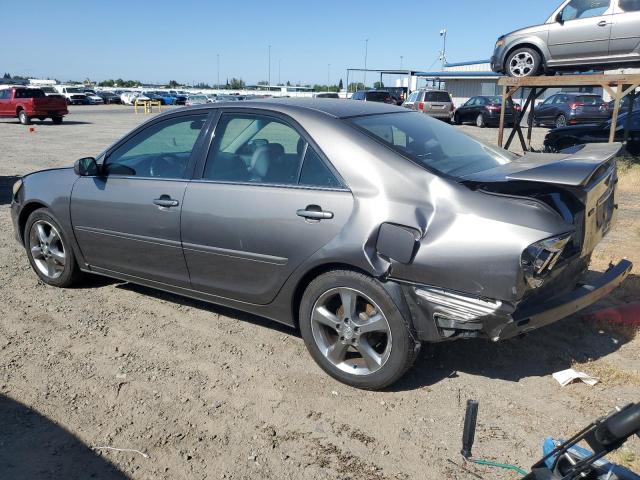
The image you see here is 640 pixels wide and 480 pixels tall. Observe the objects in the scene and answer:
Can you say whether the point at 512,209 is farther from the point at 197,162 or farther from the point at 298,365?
the point at 197,162

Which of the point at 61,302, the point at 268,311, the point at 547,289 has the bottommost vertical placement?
the point at 61,302

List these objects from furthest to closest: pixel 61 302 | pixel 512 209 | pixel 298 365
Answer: pixel 61 302 < pixel 298 365 < pixel 512 209

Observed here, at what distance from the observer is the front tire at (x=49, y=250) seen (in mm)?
→ 4727

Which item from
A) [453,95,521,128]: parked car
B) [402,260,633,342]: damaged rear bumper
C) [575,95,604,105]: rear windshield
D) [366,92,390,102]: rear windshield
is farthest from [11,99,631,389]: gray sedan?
[366,92,390,102]: rear windshield

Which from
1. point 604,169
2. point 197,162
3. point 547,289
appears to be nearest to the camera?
point 547,289

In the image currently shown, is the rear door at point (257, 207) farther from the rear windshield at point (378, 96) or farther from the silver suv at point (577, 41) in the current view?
the rear windshield at point (378, 96)

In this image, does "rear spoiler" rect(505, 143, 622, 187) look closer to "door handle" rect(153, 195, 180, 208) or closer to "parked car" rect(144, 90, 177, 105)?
"door handle" rect(153, 195, 180, 208)

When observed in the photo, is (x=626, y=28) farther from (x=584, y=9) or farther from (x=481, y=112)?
(x=481, y=112)

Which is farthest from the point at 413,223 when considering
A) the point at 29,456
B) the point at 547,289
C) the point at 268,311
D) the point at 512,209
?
the point at 29,456

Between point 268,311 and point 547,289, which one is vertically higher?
point 547,289

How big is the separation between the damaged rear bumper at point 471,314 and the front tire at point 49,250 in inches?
120

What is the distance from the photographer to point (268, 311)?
3648 millimetres

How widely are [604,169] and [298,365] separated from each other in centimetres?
217

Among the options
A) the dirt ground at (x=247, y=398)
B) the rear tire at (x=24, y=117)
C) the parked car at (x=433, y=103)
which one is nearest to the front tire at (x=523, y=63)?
the dirt ground at (x=247, y=398)
